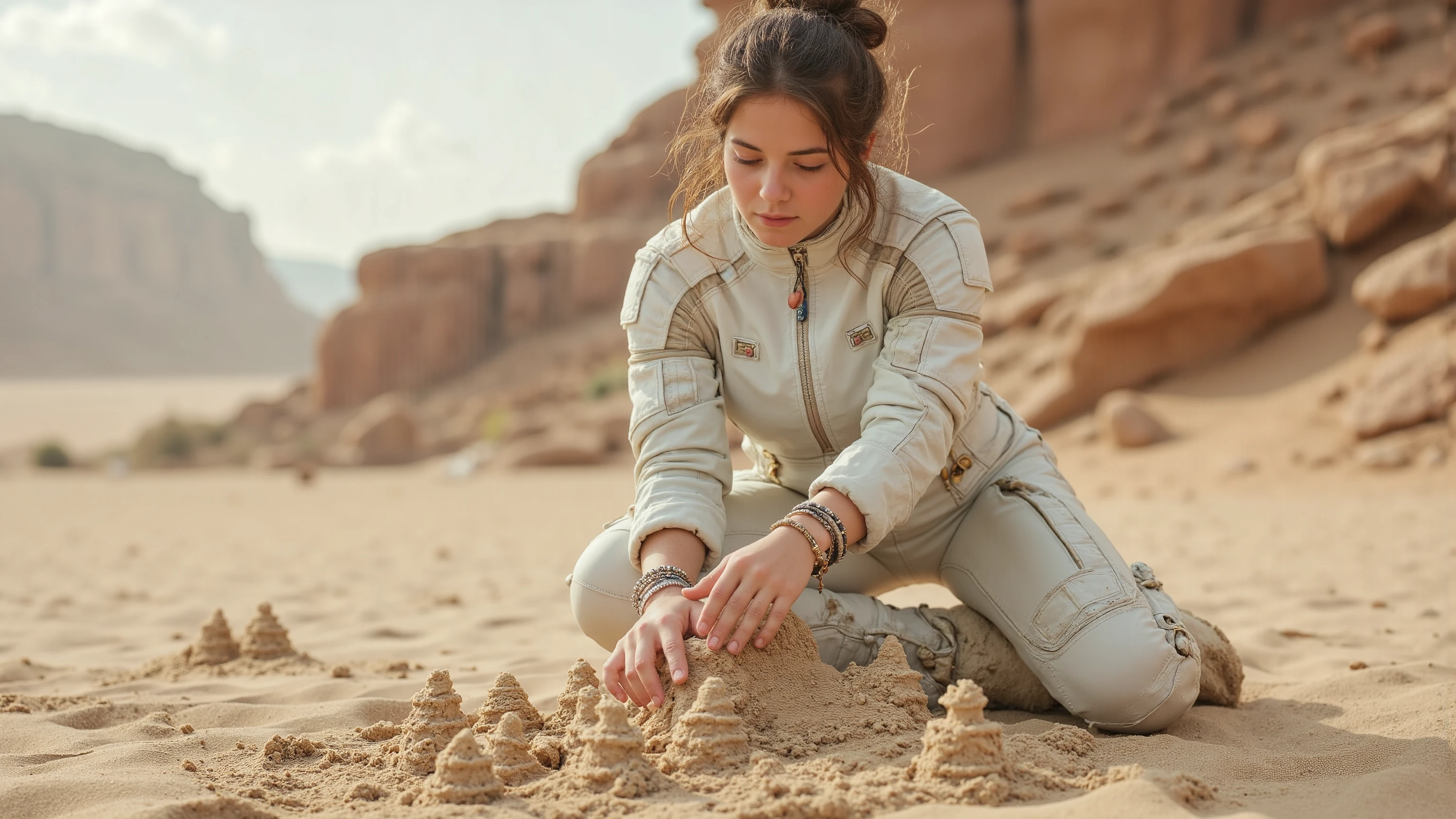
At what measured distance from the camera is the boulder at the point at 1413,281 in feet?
28.5

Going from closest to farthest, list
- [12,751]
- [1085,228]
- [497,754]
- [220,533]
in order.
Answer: [497,754]
[12,751]
[220,533]
[1085,228]

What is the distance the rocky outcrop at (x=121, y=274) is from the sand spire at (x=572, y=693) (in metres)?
63.9

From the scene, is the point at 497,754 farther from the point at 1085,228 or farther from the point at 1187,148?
the point at 1187,148

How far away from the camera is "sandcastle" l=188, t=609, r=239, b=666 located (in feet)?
10.3

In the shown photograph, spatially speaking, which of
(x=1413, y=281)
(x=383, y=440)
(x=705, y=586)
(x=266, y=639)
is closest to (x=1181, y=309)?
(x=1413, y=281)

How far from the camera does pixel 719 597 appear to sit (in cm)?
204

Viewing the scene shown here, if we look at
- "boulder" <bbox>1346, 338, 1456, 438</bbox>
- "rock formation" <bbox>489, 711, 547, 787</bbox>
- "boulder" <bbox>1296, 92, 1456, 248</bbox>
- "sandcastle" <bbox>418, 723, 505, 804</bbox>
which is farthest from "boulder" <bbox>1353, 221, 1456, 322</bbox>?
"sandcastle" <bbox>418, 723, 505, 804</bbox>

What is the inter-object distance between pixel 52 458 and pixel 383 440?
6.80 metres

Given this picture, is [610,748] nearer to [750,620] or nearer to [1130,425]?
[750,620]

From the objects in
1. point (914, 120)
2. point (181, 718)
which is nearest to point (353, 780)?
point (181, 718)

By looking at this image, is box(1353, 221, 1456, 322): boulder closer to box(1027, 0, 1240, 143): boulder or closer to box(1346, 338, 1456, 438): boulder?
box(1346, 338, 1456, 438): boulder

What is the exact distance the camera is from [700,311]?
2576 mm

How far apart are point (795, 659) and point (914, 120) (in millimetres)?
18600

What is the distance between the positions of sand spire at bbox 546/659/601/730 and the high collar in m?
0.96
